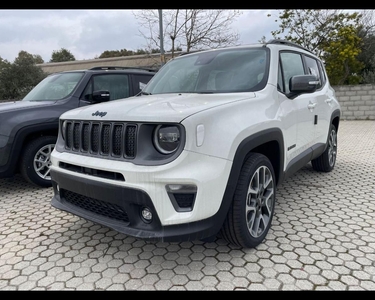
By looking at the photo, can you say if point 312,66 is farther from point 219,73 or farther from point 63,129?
point 63,129

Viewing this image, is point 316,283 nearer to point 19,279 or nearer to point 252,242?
point 252,242

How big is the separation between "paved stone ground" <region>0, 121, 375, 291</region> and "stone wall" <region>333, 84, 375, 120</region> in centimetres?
1068

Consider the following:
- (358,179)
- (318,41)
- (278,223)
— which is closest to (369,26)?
(318,41)

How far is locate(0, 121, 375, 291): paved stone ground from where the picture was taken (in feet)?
7.50

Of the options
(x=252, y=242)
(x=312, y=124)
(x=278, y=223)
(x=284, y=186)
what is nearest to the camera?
(x=252, y=242)

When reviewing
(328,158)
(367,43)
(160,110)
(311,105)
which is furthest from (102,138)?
(367,43)

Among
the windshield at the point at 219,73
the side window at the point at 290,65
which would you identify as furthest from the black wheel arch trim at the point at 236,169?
A: the side window at the point at 290,65

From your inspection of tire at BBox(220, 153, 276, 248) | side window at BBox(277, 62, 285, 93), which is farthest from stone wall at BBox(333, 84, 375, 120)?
tire at BBox(220, 153, 276, 248)

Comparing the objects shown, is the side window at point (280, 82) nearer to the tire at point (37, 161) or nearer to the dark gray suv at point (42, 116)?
the dark gray suv at point (42, 116)

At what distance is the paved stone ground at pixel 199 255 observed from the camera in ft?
7.50

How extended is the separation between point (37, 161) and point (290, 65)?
3.71m

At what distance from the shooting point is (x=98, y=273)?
7.98ft

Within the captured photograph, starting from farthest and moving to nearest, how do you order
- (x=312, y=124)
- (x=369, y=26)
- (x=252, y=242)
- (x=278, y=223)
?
(x=369, y=26), (x=312, y=124), (x=278, y=223), (x=252, y=242)

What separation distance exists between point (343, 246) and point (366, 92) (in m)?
12.3
